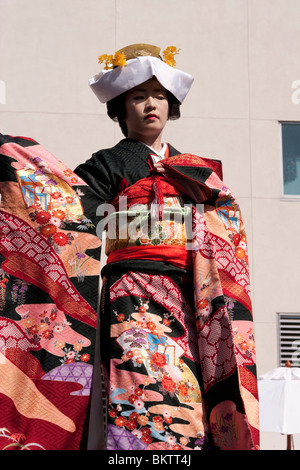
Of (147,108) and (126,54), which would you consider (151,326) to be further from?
(126,54)

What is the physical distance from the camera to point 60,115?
6793 millimetres

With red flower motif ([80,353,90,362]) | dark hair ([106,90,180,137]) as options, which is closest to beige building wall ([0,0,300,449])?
dark hair ([106,90,180,137])

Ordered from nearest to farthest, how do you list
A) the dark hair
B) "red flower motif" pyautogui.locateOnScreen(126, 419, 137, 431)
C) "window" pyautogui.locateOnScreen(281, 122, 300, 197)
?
"red flower motif" pyautogui.locateOnScreen(126, 419, 137, 431) → the dark hair → "window" pyautogui.locateOnScreen(281, 122, 300, 197)

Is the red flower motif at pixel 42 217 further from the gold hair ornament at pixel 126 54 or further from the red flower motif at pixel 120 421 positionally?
the red flower motif at pixel 120 421

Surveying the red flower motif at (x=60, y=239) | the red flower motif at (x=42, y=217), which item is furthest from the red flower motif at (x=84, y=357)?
the red flower motif at (x=42, y=217)

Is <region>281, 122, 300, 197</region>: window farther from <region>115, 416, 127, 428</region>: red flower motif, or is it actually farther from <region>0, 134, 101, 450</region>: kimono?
<region>115, 416, 127, 428</region>: red flower motif

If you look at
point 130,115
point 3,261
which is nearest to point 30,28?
point 130,115

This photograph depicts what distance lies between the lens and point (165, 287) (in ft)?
8.86

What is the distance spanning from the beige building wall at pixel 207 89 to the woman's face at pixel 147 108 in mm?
3670

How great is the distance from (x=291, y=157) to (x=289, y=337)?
172 cm

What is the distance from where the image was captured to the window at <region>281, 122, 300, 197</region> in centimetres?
709

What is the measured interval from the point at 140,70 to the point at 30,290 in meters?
1.01

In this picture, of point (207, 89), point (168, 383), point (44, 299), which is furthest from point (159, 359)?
point (207, 89)

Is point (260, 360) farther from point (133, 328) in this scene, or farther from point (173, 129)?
point (133, 328)
